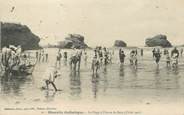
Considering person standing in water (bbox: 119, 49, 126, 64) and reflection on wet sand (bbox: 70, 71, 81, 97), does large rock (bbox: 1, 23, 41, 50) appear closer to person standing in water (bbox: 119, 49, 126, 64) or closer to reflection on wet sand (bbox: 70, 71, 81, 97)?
reflection on wet sand (bbox: 70, 71, 81, 97)

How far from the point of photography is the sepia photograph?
13.5 ft

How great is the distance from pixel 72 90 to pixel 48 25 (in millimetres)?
473

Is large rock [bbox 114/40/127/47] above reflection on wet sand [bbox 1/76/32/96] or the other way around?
above

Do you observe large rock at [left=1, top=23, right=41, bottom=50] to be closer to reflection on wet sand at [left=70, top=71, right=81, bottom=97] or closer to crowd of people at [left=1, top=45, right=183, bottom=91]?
crowd of people at [left=1, top=45, right=183, bottom=91]

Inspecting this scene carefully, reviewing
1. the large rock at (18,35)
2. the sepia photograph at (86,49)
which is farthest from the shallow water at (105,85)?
the large rock at (18,35)

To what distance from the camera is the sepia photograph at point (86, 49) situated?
13.5 feet

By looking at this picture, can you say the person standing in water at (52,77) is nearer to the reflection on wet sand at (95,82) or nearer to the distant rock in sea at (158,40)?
the reflection on wet sand at (95,82)

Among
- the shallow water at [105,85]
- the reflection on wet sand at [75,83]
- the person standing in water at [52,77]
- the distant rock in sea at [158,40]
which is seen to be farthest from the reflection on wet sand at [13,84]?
the distant rock in sea at [158,40]

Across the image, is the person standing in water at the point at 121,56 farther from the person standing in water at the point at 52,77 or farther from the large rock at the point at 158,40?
the person standing in water at the point at 52,77

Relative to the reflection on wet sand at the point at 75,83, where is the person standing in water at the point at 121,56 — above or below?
above

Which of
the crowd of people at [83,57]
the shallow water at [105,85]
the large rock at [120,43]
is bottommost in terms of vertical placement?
the shallow water at [105,85]

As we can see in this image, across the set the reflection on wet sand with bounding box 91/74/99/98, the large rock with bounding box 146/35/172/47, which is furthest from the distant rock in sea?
the reflection on wet sand with bounding box 91/74/99/98

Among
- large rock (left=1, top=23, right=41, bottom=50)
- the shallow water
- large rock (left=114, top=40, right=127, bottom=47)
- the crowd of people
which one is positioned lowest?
the shallow water

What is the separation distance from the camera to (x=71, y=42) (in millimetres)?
4117
